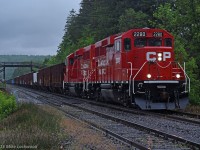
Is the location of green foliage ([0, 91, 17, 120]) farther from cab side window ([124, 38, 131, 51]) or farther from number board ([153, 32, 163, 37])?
number board ([153, 32, 163, 37])

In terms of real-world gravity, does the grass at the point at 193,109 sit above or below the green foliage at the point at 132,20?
below

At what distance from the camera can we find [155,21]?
1145 inches

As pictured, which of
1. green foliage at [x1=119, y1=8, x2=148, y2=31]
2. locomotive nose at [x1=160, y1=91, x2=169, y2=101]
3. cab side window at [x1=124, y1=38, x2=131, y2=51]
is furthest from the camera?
green foliage at [x1=119, y1=8, x2=148, y2=31]

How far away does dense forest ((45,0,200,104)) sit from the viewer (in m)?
23.4

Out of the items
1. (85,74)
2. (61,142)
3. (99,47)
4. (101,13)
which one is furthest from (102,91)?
(101,13)

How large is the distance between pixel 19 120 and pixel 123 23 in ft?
113

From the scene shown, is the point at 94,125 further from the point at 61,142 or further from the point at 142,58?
the point at 142,58

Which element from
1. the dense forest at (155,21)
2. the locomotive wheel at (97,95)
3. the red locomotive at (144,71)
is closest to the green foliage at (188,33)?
the dense forest at (155,21)

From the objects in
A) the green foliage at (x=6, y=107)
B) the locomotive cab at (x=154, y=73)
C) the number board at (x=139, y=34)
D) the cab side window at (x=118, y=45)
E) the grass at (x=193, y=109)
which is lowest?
the grass at (x=193, y=109)

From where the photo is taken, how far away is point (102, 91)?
80.2ft

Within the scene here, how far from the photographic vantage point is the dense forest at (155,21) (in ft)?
76.6

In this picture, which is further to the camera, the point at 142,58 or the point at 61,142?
the point at 142,58

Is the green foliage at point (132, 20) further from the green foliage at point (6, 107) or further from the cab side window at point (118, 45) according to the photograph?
the green foliage at point (6, 107)

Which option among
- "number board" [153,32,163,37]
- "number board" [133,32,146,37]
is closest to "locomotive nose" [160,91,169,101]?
"number board" [153,32,163,37]
